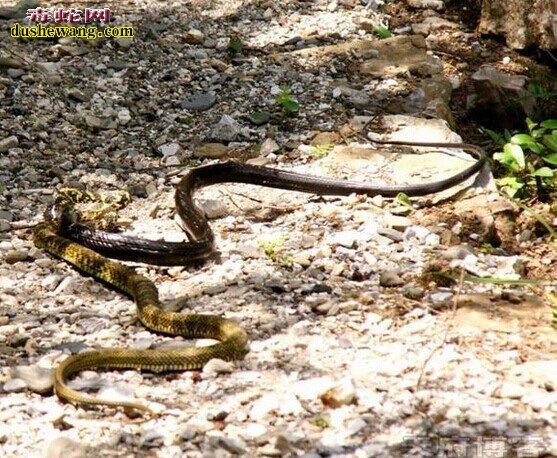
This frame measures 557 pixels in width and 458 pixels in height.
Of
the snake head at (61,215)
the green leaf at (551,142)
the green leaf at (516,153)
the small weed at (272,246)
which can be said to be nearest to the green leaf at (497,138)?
the green leaf at (551,142)

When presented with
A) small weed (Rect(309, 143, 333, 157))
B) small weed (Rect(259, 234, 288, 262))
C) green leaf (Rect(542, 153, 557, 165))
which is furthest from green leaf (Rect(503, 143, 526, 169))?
small weed (Rect(259, 234, 288, 262))

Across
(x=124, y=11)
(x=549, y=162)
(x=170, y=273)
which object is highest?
(x=124, y=11)

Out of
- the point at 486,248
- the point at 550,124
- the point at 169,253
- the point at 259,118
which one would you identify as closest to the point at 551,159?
the point at 550,124

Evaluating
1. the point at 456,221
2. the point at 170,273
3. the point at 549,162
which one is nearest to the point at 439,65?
the point at 549,162

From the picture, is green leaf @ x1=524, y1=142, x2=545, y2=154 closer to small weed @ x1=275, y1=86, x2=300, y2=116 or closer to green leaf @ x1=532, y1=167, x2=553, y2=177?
green leaf @ x1=532, y1=167, x2=553, y2=177

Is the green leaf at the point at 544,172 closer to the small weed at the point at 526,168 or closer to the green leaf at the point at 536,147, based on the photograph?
the small weed at the point at 526,168

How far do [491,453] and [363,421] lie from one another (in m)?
0.57

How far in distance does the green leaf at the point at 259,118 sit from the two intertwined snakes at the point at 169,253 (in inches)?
38.9

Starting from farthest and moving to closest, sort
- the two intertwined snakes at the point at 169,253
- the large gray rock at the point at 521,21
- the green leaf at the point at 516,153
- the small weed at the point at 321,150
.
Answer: the large gray rock at the point at 521,21 < the small weed at the point at 321,150 < the green leaf at the point at 516,153 < the two intertwined snakes at the point at 169,253

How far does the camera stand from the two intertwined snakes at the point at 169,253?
489 centimetres

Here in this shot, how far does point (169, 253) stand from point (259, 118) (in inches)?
97.9

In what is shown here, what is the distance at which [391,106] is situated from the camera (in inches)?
336

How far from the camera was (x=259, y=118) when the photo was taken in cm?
838

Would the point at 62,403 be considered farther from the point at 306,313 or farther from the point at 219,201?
the point at 219,201
